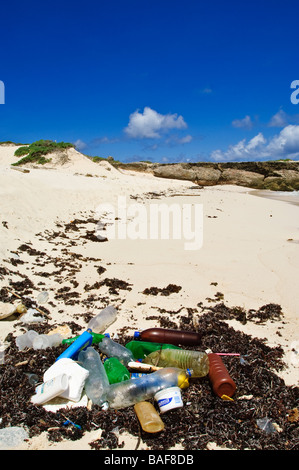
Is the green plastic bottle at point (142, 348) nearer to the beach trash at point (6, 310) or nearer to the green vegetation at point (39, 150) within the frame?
the beach trash at point (6, 310)

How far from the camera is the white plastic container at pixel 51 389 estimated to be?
2.26 m

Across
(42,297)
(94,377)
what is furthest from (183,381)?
(42,297)

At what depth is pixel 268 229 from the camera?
322 inches

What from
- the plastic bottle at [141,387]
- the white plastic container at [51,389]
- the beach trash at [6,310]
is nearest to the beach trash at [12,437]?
the white plastic container at [51,389]

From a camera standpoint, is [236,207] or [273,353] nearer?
[273,353]

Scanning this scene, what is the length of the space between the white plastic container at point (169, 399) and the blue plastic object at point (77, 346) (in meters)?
A: 0.89

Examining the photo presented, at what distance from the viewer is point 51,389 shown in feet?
7.54

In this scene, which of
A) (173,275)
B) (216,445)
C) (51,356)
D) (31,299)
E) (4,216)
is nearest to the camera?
(216,445)

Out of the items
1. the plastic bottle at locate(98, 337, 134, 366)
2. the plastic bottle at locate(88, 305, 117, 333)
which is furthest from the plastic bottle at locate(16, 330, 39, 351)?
the plastic bottle at locate(98, 337, 134, 366)

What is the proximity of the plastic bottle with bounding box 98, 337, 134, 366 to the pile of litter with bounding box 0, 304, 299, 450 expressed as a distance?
0.45 metres
